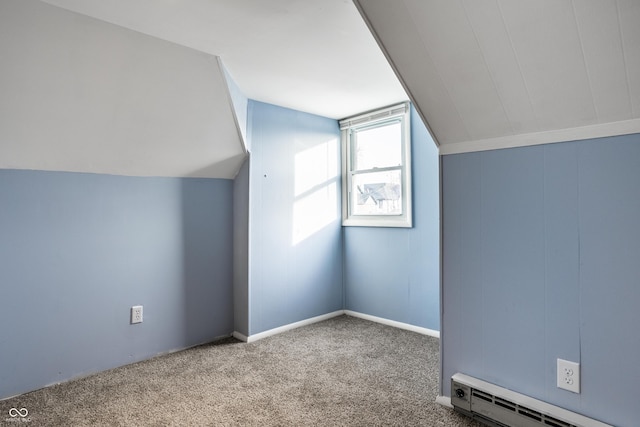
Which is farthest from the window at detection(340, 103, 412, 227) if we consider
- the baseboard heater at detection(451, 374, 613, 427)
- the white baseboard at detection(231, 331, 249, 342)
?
the baseboard heater at detection(451, 374, 613, 427)

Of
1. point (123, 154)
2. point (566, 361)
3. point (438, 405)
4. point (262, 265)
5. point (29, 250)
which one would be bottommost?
point (438, 405)

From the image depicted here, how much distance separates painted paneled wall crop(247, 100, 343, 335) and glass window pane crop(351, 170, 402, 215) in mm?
217

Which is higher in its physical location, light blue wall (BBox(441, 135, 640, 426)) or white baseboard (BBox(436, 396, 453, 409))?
light blue wall (BBox(441, 135, 640, 426))

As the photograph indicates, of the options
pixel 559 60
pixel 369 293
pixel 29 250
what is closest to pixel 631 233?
pixel 559 60

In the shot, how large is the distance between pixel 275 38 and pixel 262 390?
2.11 metres

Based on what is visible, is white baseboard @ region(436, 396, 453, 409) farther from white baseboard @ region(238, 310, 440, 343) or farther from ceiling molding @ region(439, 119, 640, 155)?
ceiling molding @ region(439, 119, 640, 155)

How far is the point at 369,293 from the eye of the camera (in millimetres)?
3680

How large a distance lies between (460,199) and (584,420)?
3.66 feet

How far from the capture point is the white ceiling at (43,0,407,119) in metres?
1.76

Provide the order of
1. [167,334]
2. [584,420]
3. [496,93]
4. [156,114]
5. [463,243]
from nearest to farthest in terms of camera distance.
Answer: [584,420] < [496,93] < [463,243] < [156,114] < [167,334]

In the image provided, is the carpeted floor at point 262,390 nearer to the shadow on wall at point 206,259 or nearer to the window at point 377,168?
the shadow on wall at point 206,259

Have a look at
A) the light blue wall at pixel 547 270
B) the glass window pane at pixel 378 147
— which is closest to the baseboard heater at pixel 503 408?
the light blue wall at pixel 547 270

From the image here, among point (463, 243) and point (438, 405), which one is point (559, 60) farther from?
point (438, 405)

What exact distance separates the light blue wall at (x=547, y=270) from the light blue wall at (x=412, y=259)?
3.70 ft
